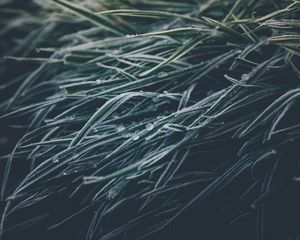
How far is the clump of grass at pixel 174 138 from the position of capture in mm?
1041

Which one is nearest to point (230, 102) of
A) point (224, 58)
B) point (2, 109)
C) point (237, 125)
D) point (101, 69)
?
point (237, 125)

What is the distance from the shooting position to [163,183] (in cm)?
105

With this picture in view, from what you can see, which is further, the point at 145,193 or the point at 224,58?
the point at 224,58

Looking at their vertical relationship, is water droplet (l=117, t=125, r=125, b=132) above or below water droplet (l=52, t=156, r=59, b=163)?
below

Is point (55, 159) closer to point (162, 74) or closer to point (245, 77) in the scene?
point (162, 74)

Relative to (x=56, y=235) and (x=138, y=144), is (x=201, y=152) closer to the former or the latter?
(x=138, y=144)

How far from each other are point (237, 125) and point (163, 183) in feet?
0.79

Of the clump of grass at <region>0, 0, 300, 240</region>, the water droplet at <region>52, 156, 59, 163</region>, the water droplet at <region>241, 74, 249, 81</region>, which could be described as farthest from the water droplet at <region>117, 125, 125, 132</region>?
the water droplet at <region>241, 74, 249, 81</region>

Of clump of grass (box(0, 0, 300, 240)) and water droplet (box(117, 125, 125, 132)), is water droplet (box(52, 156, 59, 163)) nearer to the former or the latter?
clump of grass (box(0, 0, 300, 240))

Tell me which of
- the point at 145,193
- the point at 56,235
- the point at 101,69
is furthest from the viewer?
the point at 101,69

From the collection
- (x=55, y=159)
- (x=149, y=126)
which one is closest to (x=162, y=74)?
(x=149, y=126)

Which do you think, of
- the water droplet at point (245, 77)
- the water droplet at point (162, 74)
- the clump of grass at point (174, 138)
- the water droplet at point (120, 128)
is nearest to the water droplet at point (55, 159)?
the clump of grass at point (174, 138)

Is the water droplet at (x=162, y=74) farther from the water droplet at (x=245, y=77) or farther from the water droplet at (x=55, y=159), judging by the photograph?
the water droplet at (x=55, y=159)

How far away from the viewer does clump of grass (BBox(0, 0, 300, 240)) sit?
3.42 ft
